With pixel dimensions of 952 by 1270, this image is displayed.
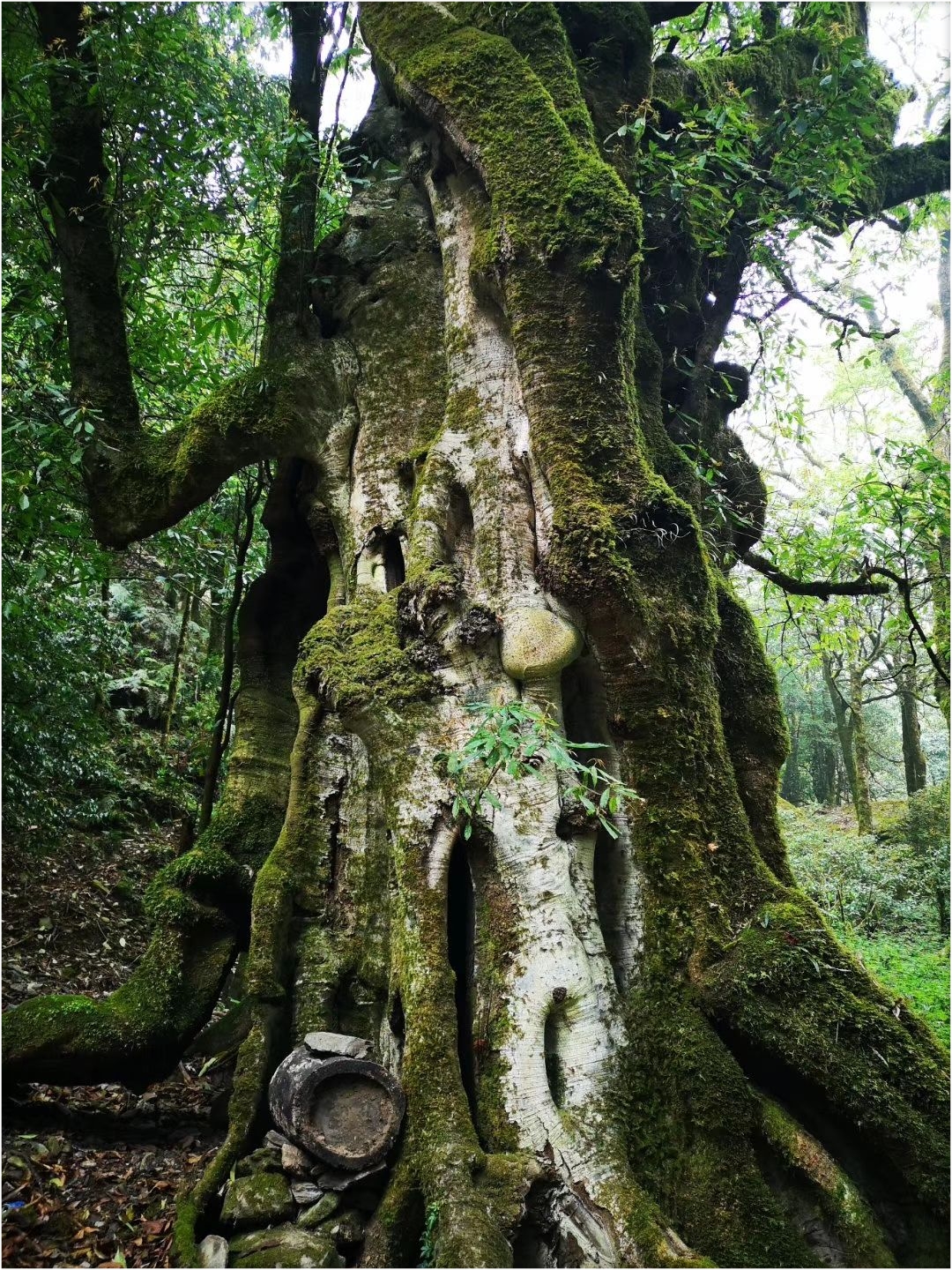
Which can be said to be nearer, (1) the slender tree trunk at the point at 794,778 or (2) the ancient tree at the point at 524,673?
(2) the ancient tree at the point at 524,673

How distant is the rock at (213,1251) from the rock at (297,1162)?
27cm

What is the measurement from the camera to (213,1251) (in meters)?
2.58

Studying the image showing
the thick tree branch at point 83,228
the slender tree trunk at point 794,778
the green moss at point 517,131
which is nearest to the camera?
the green moss at point 517,131

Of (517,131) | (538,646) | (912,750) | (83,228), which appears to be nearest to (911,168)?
(517,131)

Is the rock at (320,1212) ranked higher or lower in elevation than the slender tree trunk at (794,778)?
lower

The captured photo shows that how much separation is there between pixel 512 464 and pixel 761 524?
2.54m

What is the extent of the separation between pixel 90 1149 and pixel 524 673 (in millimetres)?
2976

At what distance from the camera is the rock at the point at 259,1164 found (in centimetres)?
282

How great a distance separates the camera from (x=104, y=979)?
6152 mm

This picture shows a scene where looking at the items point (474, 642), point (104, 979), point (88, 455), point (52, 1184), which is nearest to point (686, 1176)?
point (474, 642)

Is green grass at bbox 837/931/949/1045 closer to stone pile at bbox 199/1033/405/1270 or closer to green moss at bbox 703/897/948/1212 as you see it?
green moss at bbox 703/897/948/1212

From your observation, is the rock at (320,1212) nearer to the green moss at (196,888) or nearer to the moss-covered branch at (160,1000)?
the moss-covered branch at (160,1000)

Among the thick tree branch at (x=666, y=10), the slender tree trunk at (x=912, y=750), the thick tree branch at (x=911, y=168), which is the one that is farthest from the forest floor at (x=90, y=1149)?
the slender tree trunk at (x=912, y=750)

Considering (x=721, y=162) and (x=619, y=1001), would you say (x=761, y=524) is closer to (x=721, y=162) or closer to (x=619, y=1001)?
(x=721, y=162)
